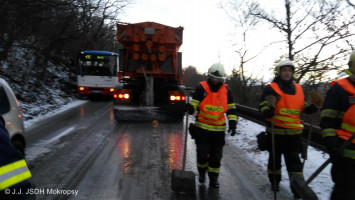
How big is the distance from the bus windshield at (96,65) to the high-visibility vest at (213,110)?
52.4 feet

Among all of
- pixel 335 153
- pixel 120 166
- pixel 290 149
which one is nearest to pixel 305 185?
pixel 290 149

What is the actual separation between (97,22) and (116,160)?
90.9ft

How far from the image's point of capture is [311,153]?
20.8 feet

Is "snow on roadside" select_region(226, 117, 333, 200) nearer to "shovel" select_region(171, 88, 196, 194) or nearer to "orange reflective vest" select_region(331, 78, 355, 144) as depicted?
"shovel" select_region(171, 88, 196, 194)

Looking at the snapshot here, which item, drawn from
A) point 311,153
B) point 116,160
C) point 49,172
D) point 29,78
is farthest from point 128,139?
point 29,78

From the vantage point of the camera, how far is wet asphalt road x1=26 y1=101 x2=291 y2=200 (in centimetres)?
435

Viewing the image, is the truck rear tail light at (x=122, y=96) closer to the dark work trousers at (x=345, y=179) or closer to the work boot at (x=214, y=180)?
the work boot at (x=214, y=180)

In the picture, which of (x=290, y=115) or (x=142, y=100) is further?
(x=142, y=100)

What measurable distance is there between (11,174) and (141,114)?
344 inches

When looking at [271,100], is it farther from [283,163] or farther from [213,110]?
[283,163]

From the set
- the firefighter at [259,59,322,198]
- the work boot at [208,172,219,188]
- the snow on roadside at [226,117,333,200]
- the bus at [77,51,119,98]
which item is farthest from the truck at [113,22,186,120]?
the bus at [77,51,119,98]

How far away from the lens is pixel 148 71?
10.5 meters

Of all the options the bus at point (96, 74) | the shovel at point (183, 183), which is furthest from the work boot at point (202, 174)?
the bus at point (96, 74)

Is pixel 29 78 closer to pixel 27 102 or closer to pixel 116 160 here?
pixel 27 102
